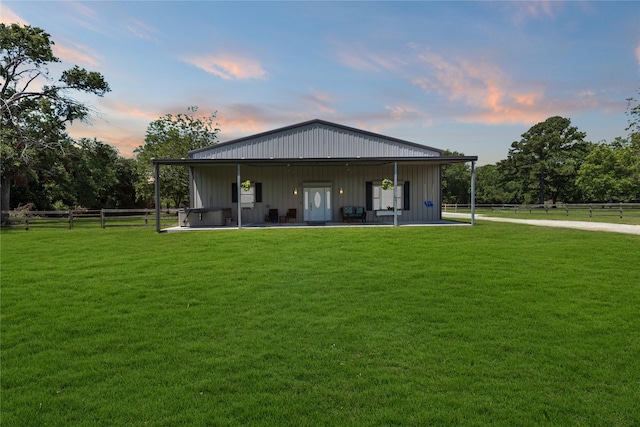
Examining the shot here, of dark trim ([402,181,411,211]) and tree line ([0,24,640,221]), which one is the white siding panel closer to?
dark trim ([402,181,411,211])

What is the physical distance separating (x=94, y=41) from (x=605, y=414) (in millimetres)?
12428

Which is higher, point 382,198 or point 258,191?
point 258,191

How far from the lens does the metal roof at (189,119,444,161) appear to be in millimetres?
17109

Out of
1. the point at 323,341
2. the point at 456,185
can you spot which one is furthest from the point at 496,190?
the point at 323,341

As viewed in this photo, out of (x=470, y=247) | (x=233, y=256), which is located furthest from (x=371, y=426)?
(x=470, y=247)

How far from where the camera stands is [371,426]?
2578mm

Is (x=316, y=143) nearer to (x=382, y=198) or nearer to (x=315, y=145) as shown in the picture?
(x=315, y=145)

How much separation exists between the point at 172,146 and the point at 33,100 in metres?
10.1

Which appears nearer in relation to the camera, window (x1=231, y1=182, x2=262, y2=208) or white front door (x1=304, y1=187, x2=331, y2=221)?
window (x1=231, y1=182, x2=262, y2=208)

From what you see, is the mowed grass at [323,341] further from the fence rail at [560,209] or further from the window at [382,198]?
the fence rail at [560,209]

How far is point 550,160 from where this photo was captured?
4541cm

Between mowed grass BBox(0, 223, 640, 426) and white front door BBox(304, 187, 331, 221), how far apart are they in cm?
916

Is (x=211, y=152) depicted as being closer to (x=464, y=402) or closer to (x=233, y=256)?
(x=233, y=256)

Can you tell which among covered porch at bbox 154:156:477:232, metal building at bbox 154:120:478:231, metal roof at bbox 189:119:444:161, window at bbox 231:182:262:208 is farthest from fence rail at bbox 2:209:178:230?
metal roof at bbox 189:119:444:161
